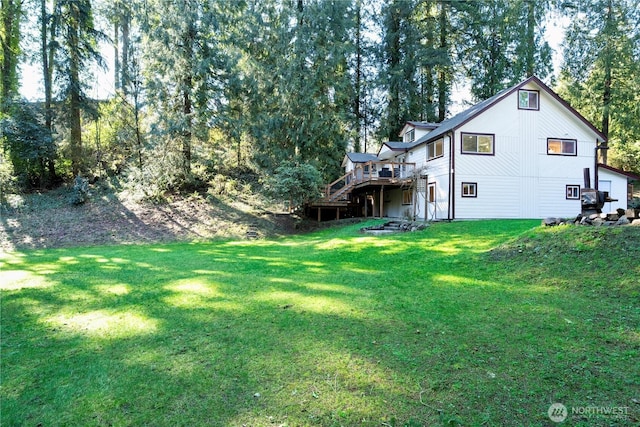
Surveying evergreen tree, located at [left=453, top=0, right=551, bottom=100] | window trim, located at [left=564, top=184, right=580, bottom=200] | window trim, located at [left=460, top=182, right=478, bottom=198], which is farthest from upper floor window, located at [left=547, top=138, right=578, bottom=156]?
evergreen tree, located at [left=453, top=0, right=551, bottom=100]

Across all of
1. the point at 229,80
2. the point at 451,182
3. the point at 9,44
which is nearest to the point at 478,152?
the point at 451,182

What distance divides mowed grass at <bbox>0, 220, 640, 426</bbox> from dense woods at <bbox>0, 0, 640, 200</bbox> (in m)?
11.7

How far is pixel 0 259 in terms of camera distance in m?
10.6

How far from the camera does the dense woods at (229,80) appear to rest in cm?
1934

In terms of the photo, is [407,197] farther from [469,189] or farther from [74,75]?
[74,75]

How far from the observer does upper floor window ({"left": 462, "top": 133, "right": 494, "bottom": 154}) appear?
55.9 feet

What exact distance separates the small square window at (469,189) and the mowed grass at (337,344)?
9925mm

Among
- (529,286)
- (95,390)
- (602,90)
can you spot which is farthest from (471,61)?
(95,390)

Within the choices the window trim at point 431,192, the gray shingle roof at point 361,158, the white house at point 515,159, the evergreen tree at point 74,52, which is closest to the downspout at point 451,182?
the white house at point 515,159

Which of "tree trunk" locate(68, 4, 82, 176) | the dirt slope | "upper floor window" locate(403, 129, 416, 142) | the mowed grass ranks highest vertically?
"tree trunk" locate(68, 4, 82, 176)

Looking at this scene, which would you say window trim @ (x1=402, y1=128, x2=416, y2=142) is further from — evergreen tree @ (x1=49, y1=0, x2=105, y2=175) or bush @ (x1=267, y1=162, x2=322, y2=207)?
evergreen tree @ (x1=49, y1=0, x2=105, y2=175)

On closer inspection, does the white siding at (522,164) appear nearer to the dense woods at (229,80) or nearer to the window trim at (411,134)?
the window trim at (411,134)

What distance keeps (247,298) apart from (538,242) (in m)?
6.08

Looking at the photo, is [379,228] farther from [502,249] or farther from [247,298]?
[247,298]
